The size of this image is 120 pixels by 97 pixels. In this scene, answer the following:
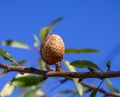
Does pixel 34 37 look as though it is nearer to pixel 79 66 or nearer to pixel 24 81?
pixel 24 81

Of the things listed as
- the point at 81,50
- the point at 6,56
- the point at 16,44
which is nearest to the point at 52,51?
the point at 6,56

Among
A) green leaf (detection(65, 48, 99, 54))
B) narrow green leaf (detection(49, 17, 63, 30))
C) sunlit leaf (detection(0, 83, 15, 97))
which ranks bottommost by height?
sunlit leaf (detection(0, 83, 15, 97))

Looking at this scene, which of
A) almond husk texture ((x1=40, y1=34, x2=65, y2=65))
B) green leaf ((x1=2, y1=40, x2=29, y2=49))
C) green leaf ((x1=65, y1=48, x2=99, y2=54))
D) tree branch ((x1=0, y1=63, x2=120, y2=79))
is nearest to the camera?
tree branch ((x1=0, y1=63, x2=120, y2=79))

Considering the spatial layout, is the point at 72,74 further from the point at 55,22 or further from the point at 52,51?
the point at 55,22

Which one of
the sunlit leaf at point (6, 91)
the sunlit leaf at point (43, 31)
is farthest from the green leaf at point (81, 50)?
the sunlit leaf at point (6, 91)

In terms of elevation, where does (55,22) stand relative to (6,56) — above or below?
above

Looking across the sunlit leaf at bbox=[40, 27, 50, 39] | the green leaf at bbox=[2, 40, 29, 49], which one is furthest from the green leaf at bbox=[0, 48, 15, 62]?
the green leaf at bbox=[2, 40, 29, 49]

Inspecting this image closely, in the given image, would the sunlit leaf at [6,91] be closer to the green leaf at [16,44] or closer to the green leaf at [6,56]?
the green leaf at [16,44]

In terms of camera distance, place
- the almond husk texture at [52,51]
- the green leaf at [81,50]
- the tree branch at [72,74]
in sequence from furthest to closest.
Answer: the green leaf at [81,50], the almond husk texture at [52,51], the tree branch at [72,74]

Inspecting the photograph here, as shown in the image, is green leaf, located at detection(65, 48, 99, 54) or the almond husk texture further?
green leaf, located at detection(65, 48, 99, 54)

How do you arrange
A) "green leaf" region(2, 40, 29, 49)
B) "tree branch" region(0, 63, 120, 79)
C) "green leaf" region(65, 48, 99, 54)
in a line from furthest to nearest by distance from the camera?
"green leaf" region(2, 40, 29, 49), "green leaf" region(65, 48, 99, 54), "tree branch" region(0, 63, 120, 79)

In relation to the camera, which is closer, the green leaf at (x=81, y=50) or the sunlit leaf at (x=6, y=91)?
the green leaf at (x=81, y=50)

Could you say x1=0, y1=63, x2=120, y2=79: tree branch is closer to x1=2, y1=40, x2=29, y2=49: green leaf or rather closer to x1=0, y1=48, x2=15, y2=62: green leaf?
x1=0, y1=48, x2=15, y2=62: green leaf
